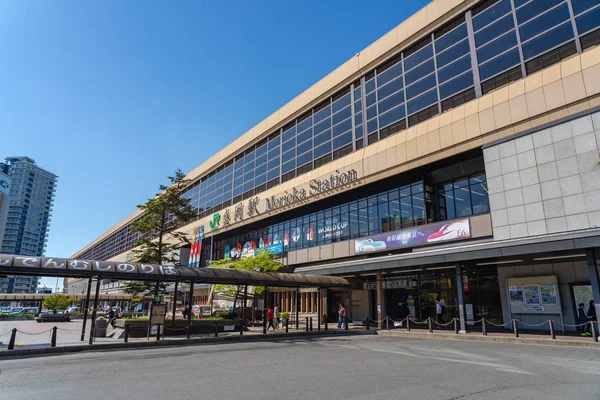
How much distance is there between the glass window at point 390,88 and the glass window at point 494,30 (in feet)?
21.3

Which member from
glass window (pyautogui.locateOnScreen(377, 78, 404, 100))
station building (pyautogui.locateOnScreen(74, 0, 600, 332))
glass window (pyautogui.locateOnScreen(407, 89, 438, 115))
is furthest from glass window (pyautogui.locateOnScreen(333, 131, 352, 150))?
glass window (pyautogui.locateOnScreen(407, 89, 438, 115))

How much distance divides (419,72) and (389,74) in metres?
3.31

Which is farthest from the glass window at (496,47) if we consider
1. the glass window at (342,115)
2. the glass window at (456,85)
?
the glass window at (342,115)

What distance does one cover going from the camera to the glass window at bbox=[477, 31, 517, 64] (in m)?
24.9

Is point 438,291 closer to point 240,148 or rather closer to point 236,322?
point 236,322

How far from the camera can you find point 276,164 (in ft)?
148

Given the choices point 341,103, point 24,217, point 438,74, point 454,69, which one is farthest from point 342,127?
point 24,217

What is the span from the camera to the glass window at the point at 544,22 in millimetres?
22641

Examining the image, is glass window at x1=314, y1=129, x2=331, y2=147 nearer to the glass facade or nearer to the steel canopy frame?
the glass facade

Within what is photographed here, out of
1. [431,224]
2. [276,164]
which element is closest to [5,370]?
[431,224]

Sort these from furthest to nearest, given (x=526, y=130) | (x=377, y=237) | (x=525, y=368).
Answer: (x=377, y=237) → (x=526, y=130) → (x=525, y=368)

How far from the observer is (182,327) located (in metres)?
24.3

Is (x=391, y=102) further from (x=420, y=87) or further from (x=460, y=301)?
(x=460, y=301)

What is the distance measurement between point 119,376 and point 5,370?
161 inches
